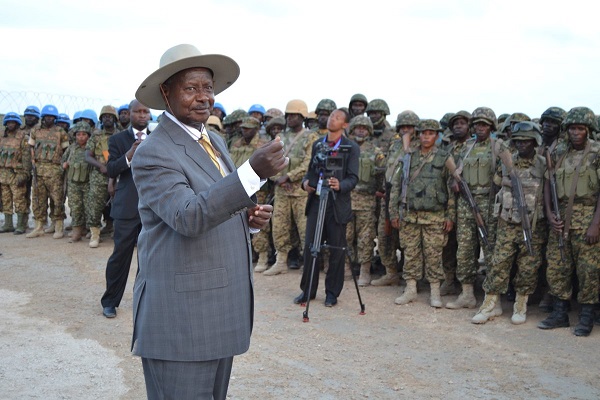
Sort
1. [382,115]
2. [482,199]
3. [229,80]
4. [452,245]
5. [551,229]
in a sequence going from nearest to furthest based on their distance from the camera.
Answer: [229,80] → [551,229] → [482,199] → [452,245] → [382,115]

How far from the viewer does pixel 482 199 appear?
282 inches

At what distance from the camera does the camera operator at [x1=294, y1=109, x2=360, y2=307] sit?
22.2ft

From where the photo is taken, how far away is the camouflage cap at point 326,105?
389 inches

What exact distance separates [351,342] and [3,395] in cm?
301

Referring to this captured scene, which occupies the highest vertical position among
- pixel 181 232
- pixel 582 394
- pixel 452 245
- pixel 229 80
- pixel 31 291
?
pixel 229 80

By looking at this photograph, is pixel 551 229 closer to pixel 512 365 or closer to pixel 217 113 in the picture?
pixel 512 365

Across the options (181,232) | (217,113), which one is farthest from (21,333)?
(217,113)

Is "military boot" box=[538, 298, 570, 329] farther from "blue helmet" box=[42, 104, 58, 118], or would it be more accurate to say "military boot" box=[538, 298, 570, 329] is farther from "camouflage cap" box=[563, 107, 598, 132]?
"blue helmet" box=[42, 104, 58, 118]

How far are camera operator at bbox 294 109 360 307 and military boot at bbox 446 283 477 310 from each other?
4.47ft

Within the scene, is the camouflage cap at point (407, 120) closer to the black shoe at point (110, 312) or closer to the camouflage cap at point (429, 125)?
the camouflage cap at point (429, 125)

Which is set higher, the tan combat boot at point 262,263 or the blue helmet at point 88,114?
the blue helmet at point 88,114

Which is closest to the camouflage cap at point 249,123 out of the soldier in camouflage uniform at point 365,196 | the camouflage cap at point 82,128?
the soldier in camouflage uniform at point 365,196

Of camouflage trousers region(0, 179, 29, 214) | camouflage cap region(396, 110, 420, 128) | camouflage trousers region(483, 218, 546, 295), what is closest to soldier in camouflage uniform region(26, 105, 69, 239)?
camouflage trousers region(0, 179, 29, 214)

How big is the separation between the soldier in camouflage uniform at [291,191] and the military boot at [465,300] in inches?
96.3
